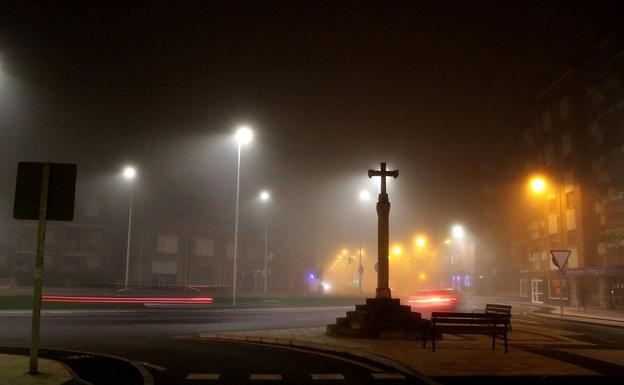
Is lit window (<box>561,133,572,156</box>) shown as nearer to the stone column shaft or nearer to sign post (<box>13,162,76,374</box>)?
the stone column shaft

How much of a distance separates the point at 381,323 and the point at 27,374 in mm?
10062

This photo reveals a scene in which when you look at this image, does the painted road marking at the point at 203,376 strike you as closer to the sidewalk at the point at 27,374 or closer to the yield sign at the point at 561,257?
the sidewalk at the point at 27,374

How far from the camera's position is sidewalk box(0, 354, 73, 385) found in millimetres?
9359

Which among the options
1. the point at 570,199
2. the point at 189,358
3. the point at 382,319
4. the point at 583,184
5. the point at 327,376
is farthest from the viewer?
the point at 570,199

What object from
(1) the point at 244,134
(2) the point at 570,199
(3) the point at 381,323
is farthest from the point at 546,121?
(3) the point at 381,323

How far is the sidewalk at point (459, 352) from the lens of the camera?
36.5 ft

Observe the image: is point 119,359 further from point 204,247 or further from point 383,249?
point 204,247

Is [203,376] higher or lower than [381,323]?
lower

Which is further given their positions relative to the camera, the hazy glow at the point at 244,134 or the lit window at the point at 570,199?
the lit window at the point at 570,199

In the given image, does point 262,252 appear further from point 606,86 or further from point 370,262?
point 370,262

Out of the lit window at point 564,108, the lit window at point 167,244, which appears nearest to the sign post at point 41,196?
the lit window at point 564,108

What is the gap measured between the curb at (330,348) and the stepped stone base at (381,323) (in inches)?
85.1

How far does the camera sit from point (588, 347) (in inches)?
624

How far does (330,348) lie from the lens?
1458 cm
